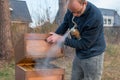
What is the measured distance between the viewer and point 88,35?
343cm

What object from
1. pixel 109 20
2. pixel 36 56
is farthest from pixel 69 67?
pixel 109 20

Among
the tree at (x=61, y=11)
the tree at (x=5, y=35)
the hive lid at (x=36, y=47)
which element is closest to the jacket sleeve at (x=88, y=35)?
the hive lid at (x=36, y=47)

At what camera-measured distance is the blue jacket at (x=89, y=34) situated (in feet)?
11.2

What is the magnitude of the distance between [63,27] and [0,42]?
600cm

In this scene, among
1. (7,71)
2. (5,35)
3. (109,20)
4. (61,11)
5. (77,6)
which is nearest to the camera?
(77,6)

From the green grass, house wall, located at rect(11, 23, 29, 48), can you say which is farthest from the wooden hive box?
house wall, located at rect(11, 23, 29, 48)

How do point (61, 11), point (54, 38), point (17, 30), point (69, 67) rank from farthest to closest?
1. point (61, 11)
2. point (17, 30)
3. point (69, 67)
4. point (54, 38)

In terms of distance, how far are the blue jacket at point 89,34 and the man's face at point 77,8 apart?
41mm

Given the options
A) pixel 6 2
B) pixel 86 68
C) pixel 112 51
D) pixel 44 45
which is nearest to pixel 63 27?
pixel 44 45

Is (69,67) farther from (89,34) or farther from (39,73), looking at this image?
(89,34)

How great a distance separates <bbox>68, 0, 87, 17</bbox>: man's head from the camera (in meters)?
3.39

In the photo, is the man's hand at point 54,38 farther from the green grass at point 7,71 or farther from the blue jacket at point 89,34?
the green grass at point 7,71

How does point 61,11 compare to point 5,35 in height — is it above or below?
above

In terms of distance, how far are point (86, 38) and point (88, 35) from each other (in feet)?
0.13
